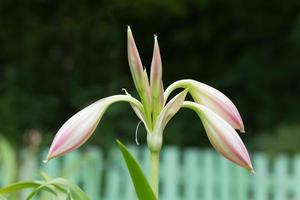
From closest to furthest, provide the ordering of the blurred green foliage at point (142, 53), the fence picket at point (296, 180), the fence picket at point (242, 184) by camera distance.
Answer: the fence picket at point (296, 180) < the fence picket at point (242, 184) < the blurred green foliage at point (142, 53)

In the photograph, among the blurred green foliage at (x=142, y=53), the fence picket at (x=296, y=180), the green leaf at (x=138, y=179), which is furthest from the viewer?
the blurred green foliage at (x=142, y=53)

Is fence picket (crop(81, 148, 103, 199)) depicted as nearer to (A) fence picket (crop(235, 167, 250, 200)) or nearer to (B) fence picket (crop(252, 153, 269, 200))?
(A) fence picket (crop(235, 167, 250, 200))

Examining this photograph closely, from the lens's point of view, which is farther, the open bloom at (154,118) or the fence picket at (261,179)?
the fence picket at (261,179)

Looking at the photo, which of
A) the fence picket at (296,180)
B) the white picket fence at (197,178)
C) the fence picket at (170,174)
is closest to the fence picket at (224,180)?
the white picket fence at (197,178)

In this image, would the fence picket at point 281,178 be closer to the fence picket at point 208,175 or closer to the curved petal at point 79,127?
the fence picket at point 208,175

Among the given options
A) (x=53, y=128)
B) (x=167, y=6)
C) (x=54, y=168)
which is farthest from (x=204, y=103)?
(x=167, y=6)

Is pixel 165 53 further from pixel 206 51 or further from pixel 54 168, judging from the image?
pixel 54 168
